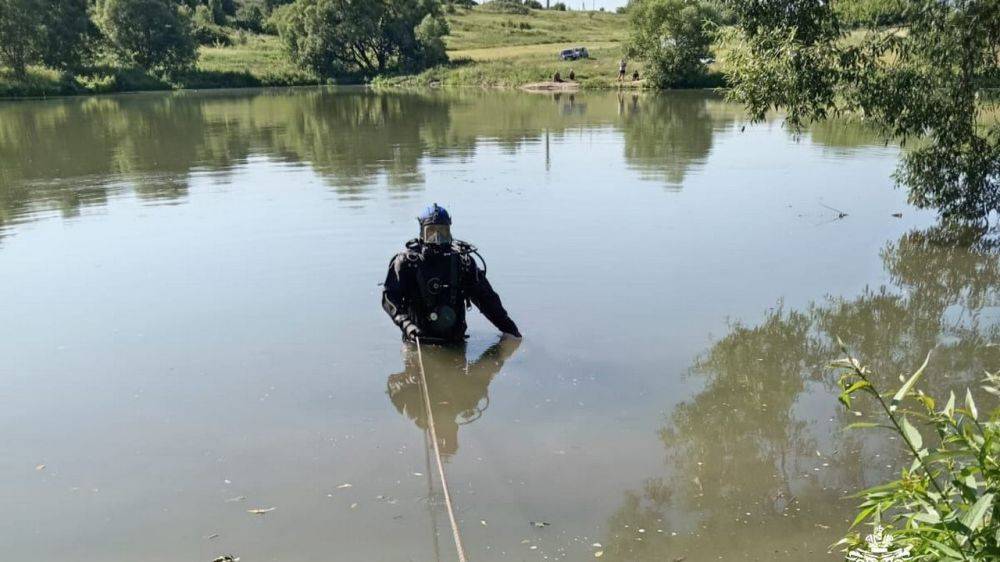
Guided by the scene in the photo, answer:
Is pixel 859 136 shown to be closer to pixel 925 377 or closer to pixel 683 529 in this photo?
pixel 925 377

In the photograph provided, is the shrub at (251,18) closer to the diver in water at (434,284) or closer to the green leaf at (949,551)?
the diver in water at (434,284)

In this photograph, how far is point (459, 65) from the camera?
75125 mm

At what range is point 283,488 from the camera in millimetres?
5055

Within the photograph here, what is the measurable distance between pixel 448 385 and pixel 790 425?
282 centimetres

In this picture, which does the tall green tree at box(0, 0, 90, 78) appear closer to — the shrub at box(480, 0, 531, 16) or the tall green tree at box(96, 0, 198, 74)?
the tall green tree at box(96, 0, 198, 74)

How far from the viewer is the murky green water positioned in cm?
470

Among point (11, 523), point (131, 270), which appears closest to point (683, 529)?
point (11, 523)

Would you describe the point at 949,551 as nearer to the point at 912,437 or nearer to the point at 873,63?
the point at 912,437

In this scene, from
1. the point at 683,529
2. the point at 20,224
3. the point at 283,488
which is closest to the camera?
the point at 683,529

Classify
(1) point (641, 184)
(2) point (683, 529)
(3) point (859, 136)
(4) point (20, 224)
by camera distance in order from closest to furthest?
(2) point (683, 529) < (4) point (20, 224) < (1) point (641, 184) < (3) point (859, 136)

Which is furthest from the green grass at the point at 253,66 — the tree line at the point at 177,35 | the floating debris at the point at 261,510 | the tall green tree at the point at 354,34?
the floating debris at the point at 261,510

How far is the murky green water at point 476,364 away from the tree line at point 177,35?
2183 inches

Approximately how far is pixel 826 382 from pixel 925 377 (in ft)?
2.91

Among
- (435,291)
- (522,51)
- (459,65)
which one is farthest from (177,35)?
(435,291)
